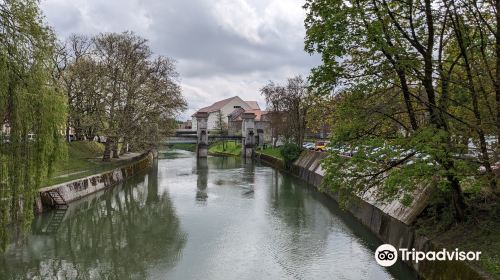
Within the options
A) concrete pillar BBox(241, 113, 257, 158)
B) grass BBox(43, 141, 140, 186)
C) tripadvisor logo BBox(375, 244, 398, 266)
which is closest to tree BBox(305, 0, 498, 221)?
tripadvisor logo BBox(375, 244, 398, 266)

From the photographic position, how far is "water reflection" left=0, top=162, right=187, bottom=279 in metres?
13.7

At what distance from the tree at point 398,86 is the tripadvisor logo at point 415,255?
1506mm

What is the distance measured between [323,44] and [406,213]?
22.3ft

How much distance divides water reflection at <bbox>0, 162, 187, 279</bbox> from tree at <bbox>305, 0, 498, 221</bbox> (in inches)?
302

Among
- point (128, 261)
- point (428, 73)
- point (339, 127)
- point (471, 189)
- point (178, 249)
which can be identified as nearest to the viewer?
point (471, 189)

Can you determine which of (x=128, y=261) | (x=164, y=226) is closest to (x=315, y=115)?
(x=128, y=261)

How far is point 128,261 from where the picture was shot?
14.8 meters

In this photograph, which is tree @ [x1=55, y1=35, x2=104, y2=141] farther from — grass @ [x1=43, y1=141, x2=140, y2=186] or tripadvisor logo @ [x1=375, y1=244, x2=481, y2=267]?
tripadvisor logo @ [x1=375, y1=244, x2=481, y2=267]

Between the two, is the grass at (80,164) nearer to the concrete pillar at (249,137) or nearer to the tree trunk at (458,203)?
the tree trunk at (458,203)

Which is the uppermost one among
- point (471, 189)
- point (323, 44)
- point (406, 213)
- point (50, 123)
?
point (323, 44)

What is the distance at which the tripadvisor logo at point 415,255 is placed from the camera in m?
10.5

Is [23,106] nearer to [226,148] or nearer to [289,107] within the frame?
[289,107]

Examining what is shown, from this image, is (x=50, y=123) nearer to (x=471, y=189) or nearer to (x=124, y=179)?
(x=471, y=189)

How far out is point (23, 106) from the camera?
9984mm
